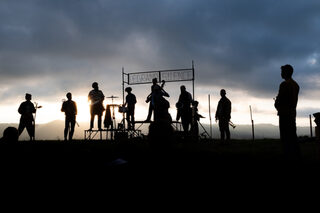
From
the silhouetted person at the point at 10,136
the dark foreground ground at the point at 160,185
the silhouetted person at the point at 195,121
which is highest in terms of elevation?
the silhouetted person at the point at 195,121

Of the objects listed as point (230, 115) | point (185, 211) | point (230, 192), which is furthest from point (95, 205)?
point (230, 115)

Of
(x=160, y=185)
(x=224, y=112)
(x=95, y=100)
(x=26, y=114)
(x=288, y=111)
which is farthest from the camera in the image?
(x=95, y=100)

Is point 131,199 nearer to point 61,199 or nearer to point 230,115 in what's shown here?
point 61,199

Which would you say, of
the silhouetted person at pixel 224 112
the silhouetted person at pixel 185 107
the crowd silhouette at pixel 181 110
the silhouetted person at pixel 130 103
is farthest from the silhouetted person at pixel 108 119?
the silhouetted person at pixel 224 112

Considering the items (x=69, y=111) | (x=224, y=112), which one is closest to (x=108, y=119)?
(x=69, y=111)

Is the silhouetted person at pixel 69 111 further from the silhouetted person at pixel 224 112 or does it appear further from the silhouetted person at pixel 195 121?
the silhouetted person at pixel 224 112

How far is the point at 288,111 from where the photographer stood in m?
6.40

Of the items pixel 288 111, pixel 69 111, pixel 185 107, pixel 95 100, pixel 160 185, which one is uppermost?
pixel 95 100

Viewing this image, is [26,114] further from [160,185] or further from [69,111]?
[160,185]

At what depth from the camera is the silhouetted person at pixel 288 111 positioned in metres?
6.29

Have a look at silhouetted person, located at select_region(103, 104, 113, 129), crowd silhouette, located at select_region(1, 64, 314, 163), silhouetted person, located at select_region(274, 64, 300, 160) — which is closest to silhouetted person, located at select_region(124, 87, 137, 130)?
crowd silhouette, located at select_region(1, 64, 314, 163)

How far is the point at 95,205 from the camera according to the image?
314cm

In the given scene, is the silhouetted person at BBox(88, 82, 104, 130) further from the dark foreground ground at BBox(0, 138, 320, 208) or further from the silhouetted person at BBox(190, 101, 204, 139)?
the dark foreground ground at BBox(0, 138, 320, 208)

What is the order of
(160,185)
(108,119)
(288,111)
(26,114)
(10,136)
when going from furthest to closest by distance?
(108,119) < (26,114) < (288,111) < (10,136) < (160,185)
